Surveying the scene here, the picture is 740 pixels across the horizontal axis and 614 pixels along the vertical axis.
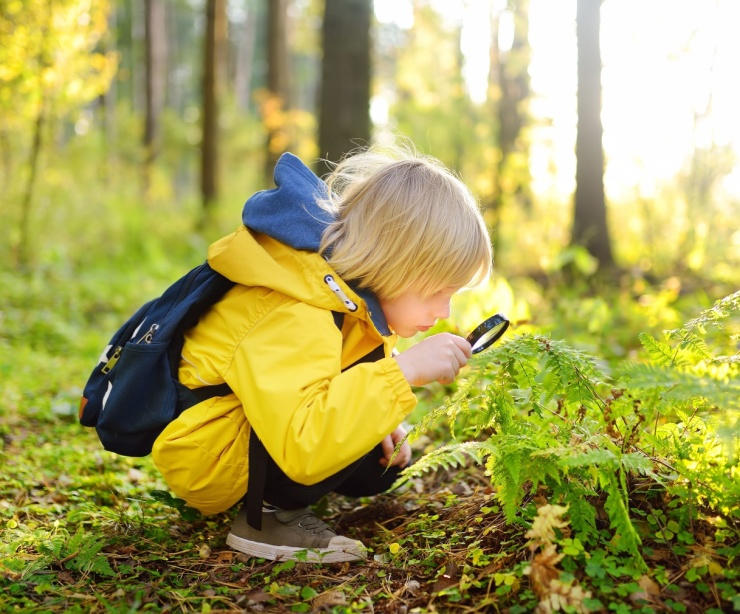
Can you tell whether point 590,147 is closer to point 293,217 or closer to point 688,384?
point 293,217

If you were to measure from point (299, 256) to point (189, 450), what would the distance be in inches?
28.7

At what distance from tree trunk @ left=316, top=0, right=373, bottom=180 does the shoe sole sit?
A: 4.82 meters

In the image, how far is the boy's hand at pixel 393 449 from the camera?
8.87 feet

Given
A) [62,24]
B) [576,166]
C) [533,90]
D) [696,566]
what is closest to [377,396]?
[696,566]

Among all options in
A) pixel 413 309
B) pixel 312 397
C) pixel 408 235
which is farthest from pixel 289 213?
pixel 312 397

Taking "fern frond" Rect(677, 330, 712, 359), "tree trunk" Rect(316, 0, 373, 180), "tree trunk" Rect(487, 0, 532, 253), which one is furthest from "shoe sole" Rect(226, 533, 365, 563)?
"tree trunk" Rect(487, 0, 532, 253)

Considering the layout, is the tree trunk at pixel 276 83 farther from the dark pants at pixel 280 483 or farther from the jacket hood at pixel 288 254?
the dark pants at pixel 280 483

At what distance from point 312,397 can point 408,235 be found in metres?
0.65

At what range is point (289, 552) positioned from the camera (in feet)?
7.69

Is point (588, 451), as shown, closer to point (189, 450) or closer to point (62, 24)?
point (189, 450)

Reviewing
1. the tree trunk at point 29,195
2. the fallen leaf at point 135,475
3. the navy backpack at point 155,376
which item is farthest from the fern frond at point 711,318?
the tree trunk at point 29,195

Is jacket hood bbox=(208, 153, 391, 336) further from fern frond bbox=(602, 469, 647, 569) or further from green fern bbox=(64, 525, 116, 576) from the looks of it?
green fern bbox=(64, 525, 116, 576)

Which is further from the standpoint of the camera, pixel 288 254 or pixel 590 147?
pixel 590 147

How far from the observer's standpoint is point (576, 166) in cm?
809
